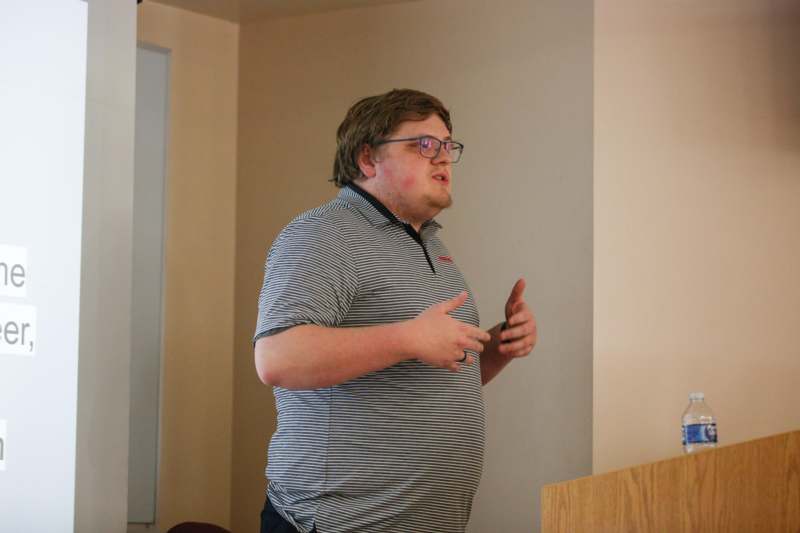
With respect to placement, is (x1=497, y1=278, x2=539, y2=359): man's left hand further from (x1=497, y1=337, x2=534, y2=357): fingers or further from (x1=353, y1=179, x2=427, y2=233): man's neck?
(x1=353, y1=179, x2=427, y2=233): man's neck

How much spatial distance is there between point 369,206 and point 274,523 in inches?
29.1

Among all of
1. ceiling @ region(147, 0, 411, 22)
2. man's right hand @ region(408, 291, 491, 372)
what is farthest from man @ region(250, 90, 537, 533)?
ceiling @ region(147, 0, 411, 22)

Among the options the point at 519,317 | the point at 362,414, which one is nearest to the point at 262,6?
the point at 519,317

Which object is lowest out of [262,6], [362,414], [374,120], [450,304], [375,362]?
[362,414]

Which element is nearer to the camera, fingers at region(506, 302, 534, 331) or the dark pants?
the dark pants

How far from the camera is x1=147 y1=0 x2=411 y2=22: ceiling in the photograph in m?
3.92
